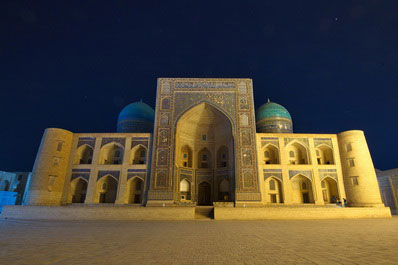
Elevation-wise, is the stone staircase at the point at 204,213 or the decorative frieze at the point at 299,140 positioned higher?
the decorative frieze at the point at 299,140

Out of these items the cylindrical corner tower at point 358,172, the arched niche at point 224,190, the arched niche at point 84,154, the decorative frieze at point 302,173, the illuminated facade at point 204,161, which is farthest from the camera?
the arched niche at point 224,190

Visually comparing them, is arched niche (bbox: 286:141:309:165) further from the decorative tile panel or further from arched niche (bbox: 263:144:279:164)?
the decorative tile panel

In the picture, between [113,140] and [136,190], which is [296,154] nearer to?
[136,190]

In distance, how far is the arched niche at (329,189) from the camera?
1831 centimetres

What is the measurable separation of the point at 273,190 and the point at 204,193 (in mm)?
6139

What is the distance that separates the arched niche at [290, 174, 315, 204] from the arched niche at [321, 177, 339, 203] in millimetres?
1433

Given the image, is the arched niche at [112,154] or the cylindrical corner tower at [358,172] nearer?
the cylindrical corner tower at [358,172]

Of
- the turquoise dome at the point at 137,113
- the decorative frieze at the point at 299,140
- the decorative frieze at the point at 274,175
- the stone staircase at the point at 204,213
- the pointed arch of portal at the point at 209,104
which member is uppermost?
the turquoise dome at the point at 137,113

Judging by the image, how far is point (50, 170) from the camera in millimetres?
16344

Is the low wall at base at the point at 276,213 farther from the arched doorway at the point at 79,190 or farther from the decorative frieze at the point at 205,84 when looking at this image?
the arched doorway at the point at 79,190

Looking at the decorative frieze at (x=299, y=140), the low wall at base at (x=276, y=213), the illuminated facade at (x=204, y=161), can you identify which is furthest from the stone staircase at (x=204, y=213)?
the decorative frieze at (x=299, y=140)

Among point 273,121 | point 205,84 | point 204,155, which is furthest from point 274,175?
point 205,84

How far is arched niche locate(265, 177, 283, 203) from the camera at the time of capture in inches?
706

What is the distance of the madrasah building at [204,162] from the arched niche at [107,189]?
0.27ft
